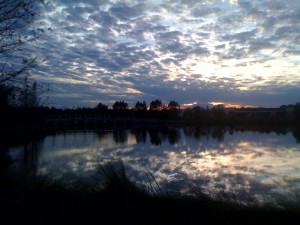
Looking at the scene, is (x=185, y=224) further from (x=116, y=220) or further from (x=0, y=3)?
(x=0, y=3)

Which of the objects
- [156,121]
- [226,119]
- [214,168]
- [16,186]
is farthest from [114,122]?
[16,186]

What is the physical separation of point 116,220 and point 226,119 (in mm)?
92674

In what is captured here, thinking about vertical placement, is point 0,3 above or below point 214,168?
above

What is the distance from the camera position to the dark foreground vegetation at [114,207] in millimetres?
4727

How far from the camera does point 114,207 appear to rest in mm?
5195

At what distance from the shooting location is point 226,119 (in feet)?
310

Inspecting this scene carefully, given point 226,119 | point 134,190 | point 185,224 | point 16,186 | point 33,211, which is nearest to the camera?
point 185,224

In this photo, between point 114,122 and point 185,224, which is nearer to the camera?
point 185,224

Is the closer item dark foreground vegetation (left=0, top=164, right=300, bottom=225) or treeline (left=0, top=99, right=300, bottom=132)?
dark foreground vegetation (left=0, top=164, right=300, bottom=225)

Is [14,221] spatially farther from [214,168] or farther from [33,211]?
[214,168]

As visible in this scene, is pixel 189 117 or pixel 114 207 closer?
pixel 114 207

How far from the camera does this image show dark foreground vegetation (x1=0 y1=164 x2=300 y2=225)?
4.73 metres

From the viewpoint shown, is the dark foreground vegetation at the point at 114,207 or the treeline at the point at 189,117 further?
the treeline at the point at 189,117

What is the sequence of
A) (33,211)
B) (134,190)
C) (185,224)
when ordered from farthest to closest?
(134,190)
(33,211)
(185,224)
